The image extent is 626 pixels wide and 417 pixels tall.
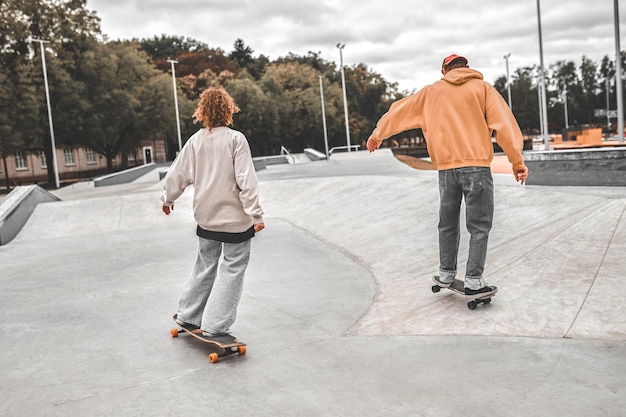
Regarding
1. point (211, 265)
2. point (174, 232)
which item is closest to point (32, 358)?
point (211, 265)

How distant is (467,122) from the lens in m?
4.53

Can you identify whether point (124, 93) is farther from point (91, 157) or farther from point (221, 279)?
point (221, 279)

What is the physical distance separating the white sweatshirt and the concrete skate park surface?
98cm

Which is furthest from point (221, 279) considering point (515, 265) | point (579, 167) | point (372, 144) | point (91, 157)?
point (91, 157)

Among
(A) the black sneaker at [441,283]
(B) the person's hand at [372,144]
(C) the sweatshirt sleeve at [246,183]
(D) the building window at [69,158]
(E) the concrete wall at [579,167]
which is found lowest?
(A) the black sneaker at [441,283]

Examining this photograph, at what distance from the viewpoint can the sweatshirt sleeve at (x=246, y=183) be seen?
3.79 m

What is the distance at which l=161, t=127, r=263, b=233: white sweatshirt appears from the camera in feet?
12.6

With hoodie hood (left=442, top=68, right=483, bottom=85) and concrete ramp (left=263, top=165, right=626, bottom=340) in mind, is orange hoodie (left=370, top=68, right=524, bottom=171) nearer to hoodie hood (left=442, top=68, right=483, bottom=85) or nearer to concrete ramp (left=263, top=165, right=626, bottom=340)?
hoodie hood (left=442, top=68, right=483, bottom=85)

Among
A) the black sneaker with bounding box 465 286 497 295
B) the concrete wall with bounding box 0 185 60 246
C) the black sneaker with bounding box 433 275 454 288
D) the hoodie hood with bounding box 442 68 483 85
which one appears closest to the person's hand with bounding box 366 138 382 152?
the hoodie hood with bounding box 442 68 483 85

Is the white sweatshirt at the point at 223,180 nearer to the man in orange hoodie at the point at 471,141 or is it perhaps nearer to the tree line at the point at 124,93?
the man in orange hoodie at the point at 471,141

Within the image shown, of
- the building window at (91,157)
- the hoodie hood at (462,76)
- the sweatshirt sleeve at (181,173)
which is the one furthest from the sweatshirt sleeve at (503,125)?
the building window at (91,157)

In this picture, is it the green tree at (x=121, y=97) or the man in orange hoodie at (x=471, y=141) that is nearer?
the man in orange hoodie at (x=471, y=141)

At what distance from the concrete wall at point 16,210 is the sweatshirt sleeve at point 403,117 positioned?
26.7 feet

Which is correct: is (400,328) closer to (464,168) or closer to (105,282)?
(464,168)
